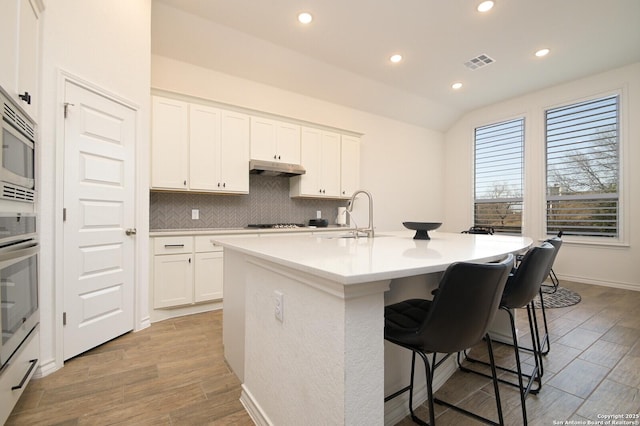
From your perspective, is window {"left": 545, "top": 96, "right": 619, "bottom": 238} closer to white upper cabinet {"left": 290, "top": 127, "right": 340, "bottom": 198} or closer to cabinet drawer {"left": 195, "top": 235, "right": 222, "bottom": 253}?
white upper cabinet {"left": 290, "top": 127, "right": 340, "bottom": 198}

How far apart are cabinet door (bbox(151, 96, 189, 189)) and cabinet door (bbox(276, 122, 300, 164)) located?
1178 millimetres

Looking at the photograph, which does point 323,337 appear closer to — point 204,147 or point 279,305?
point 279,305

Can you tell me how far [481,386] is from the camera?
182 centimetres

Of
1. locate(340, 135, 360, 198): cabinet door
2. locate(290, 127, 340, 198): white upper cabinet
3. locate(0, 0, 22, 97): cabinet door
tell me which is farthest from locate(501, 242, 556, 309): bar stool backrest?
locate(340, 135, 360, 198): cabinet door

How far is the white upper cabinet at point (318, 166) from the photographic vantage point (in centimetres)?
425

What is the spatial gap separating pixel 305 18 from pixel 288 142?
1.48 metres

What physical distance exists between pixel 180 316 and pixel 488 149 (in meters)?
6.12

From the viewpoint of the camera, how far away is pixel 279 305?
4.24 feet

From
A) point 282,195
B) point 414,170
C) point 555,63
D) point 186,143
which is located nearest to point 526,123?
point 555,63

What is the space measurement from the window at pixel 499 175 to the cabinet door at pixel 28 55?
6.55m

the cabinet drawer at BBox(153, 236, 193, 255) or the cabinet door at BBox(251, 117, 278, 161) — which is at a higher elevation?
the cabinet door at BBox(251, 117, 278, 161)

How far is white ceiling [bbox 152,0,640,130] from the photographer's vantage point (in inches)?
123

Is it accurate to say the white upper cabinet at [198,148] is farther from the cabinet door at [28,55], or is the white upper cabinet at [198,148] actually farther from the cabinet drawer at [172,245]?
the cabinet door at [28,55]

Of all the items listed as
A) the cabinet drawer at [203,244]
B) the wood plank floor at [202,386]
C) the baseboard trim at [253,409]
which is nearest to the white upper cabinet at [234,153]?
the cabinet drawer at [203,244]
